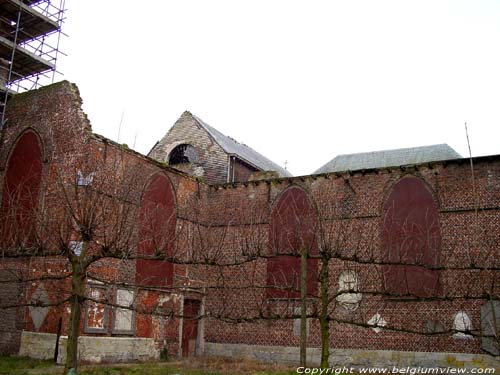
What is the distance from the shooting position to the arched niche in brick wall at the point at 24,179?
16.2m

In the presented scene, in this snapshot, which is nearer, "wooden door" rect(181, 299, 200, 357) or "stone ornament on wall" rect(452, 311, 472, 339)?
"stone ornament on wall" rect(452, 311, 472, 339)

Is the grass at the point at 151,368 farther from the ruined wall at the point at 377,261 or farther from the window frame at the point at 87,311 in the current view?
the ruined wall at the point at 377,261

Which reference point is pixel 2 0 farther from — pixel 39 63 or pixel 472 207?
pixel 472 207

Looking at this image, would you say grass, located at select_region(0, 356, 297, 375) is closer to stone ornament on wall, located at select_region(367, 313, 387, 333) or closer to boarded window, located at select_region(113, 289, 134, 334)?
boarded window, located at select_region(113, 289, 134, 334)

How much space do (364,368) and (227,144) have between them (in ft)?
41.2

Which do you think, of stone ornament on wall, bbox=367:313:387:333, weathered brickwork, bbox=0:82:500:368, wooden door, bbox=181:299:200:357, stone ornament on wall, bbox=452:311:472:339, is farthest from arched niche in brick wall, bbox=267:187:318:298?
stone ornament on wall, bbox=452:311:472:339

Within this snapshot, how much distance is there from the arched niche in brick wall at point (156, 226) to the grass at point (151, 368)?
9.29 ft

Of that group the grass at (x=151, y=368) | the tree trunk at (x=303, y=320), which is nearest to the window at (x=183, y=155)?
the grass at (x=151, y=368)

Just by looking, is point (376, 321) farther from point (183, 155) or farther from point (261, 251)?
point (183, 155)

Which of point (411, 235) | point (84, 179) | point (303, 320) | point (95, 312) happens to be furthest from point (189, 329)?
point (303, 320)

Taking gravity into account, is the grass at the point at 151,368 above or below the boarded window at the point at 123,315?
below

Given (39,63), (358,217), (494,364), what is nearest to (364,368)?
(494,364)

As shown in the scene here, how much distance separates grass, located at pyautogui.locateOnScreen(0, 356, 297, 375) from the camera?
501 inches

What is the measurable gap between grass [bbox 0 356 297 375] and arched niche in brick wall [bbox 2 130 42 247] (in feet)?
12.4
